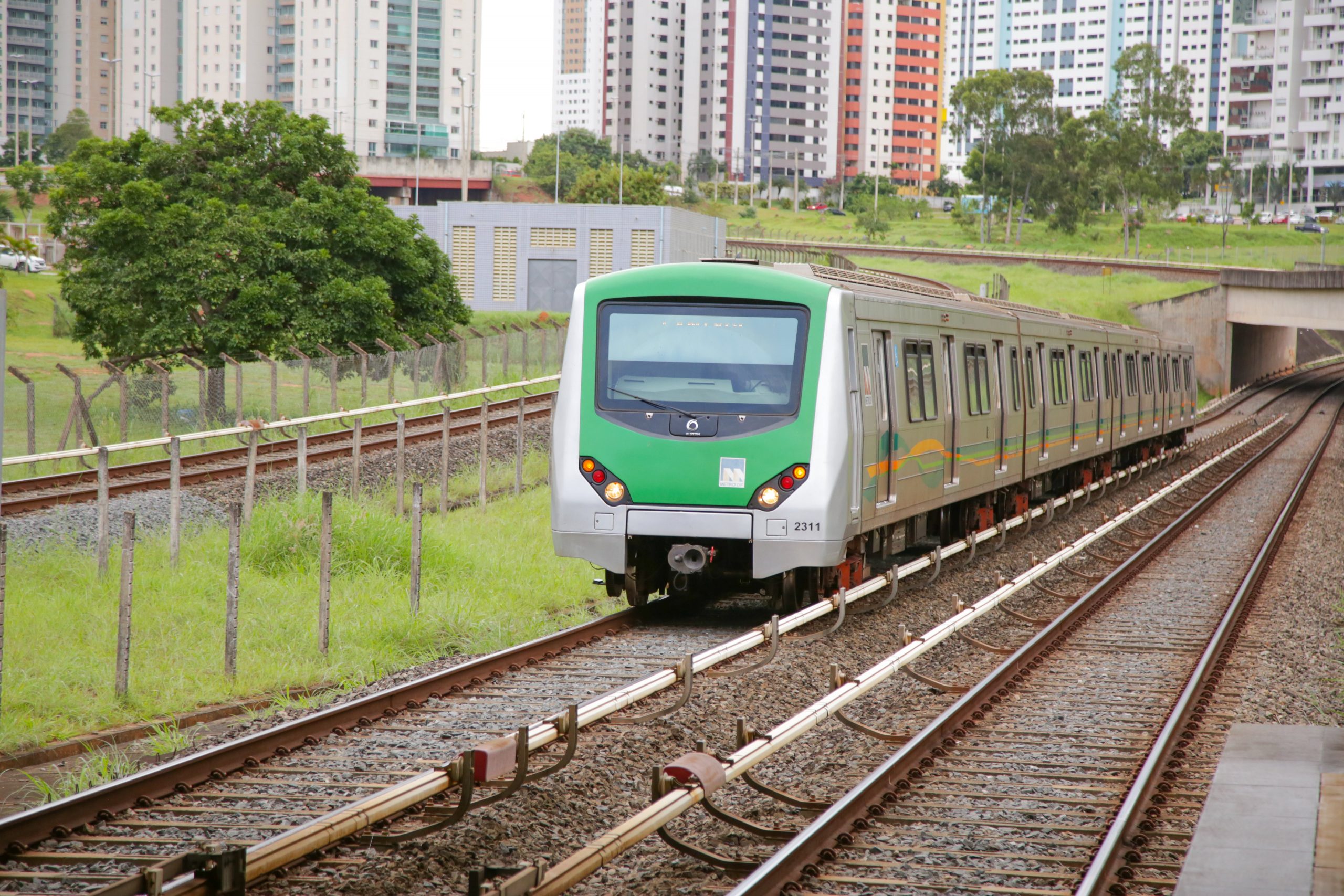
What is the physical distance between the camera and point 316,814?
677 cm

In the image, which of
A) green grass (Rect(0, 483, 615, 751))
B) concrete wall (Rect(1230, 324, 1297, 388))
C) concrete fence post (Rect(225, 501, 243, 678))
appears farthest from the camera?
concrete wall (Rect(1230, 324, 1297, 388))

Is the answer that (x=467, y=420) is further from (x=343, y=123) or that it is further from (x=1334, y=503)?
(x=343, y=123)

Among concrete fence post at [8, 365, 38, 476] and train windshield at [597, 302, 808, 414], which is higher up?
train windshield at [597, 302, 808, 414]

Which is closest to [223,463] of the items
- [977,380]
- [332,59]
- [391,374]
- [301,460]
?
[301,460]

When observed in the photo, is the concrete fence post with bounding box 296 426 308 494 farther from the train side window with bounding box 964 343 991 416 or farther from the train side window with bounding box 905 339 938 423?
the train side window with bounding box 964 343 991 416

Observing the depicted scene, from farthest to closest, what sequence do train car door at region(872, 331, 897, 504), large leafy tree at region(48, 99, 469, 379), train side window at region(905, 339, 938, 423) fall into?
1. large leafy tree at region(48, 99, 469, 379)
2. train side window at region(905, 339, 938, 423)
3. train car door at region(872, 331, 897, 504)

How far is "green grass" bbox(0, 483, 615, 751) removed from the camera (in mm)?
9875

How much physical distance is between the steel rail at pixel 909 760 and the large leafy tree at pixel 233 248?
1782 centimetres

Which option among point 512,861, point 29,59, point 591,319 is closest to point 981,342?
point 591,319

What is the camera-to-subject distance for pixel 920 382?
14.1 metres

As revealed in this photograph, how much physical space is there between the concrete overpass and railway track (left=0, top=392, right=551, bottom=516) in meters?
41.7

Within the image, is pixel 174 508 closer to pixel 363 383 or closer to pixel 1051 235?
pixel 363 383

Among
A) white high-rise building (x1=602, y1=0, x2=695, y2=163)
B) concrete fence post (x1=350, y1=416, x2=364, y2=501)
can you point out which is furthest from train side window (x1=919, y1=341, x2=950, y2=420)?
white high-rise building (x1=602, y1=0, x2=695, y2=163)

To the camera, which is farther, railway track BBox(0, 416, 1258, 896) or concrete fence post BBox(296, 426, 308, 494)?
concrete fence post BBox(296, 426, 308, 494)
